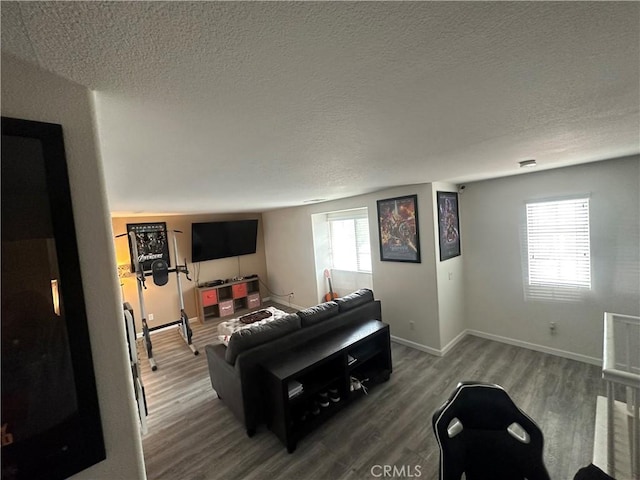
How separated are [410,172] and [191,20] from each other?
2.42 metres

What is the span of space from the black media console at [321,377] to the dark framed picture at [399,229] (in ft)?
3.78

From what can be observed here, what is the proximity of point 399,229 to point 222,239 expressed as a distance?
13.2 feet

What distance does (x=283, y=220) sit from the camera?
6.21 m

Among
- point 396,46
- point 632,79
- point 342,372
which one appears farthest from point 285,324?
point 632,79

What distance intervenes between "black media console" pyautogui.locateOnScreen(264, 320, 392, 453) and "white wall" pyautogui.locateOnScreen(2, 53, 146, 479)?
4.79 feet

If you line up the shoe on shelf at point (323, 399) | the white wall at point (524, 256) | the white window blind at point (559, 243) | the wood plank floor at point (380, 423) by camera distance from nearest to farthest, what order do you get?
1. the wood plank floor at point (380, 423)
2. the shoe on shelf at point (323, 399)
3. the white wall at point (524, 256)
4. the white window blind at point (559, 243)

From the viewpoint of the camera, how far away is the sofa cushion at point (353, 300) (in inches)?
125

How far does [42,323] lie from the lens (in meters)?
0.70

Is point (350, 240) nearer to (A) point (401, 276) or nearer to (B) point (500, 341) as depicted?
(A) point (401, 276)

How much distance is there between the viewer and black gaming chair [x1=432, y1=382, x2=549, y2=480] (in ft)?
4.57

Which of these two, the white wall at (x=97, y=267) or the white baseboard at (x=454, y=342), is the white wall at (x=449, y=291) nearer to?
the white baseboard at (x=454, y=342)

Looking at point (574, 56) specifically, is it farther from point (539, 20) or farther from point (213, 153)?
point (213, 153)

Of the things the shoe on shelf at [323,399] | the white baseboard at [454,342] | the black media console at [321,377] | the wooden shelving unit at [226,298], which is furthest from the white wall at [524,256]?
the wooden shelving unit at [226,298]

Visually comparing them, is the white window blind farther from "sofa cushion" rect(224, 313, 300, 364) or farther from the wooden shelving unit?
the wooden shelving unit
